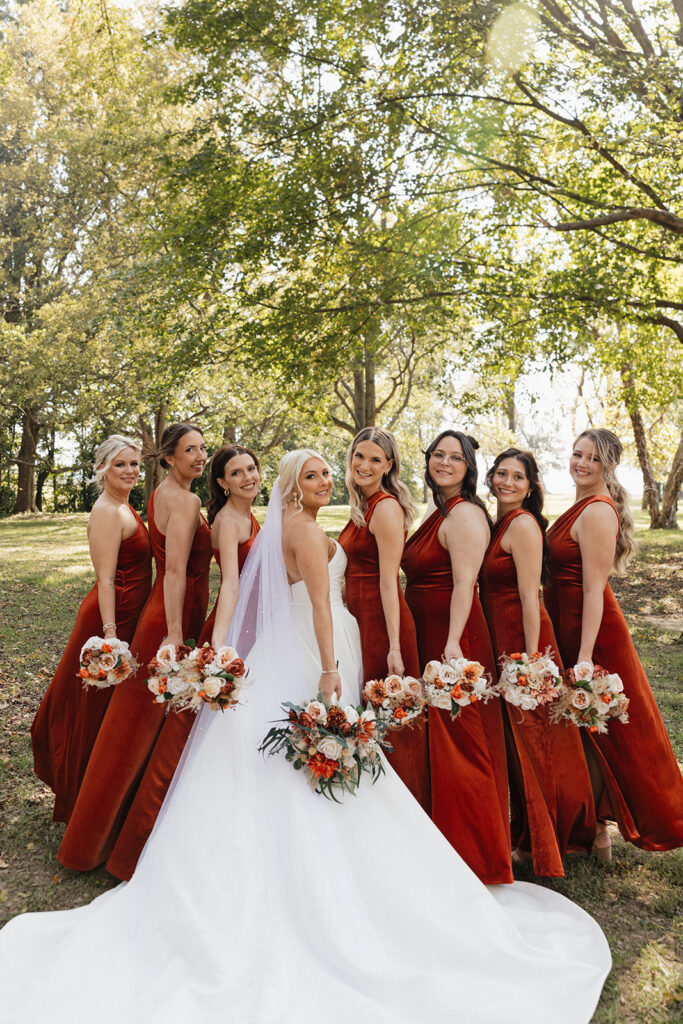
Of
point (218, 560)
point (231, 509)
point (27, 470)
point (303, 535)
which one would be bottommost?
point (218, 560)

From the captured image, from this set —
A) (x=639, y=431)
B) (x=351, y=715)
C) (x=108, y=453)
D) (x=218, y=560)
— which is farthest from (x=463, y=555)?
(x=639, y=431)

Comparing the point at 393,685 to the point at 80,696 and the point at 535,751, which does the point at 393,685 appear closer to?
the point at 535,751

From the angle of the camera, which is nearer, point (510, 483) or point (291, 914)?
point (291, 914)

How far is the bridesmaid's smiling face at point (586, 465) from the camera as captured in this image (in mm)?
5062

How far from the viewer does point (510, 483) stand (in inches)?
193

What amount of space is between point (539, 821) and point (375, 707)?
3.94ft

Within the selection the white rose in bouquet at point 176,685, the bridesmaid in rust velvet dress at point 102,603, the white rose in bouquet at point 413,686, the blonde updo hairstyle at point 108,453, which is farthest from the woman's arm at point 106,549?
the white rose in bouquet at point 413,686

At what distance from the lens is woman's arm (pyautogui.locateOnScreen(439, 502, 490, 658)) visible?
449cm

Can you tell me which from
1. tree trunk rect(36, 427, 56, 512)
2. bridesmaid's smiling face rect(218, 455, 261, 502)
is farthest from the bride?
tree trunk rect(36, 427, 56, 512)

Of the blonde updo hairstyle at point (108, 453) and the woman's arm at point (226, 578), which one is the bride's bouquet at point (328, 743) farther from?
the blonde updo hairstyle at point (108, 453)

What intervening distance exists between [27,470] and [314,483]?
32.2 m

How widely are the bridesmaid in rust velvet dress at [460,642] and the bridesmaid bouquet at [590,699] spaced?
41 centimetres

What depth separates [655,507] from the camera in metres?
26.9

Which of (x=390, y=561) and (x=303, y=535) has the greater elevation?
(x=303, y=535)
